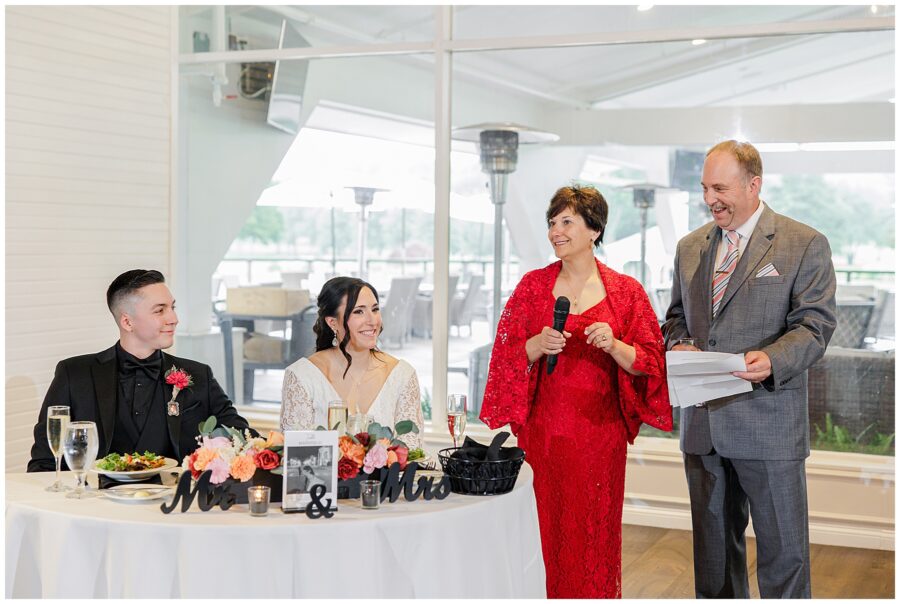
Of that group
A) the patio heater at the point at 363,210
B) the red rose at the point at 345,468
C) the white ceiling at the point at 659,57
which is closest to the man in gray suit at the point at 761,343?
the red rose at the point at 345,468

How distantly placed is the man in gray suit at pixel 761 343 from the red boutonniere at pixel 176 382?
63.9 inches

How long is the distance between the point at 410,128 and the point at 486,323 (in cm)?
119

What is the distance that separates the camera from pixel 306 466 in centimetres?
237

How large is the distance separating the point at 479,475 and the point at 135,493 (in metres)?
0.89

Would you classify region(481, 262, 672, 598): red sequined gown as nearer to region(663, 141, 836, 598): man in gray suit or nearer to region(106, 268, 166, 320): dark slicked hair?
region(663, 141, 836, 598): man in gray suit

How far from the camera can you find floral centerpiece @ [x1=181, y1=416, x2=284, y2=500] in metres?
2.38

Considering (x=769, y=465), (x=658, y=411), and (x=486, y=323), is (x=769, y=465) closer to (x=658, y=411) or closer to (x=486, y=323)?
(x=658, y=411)

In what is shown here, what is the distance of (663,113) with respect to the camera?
5102mm

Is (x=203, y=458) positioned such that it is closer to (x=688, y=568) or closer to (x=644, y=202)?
(x=688, y=568)

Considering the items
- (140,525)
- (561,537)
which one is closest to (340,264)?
(561,537)

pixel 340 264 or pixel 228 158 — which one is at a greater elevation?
pixel 228 158

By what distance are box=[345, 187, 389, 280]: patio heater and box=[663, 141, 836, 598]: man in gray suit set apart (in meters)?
2.66

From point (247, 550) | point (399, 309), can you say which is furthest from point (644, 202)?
point (247, 550)

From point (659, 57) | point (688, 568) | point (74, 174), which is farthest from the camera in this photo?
point (74, 174)
